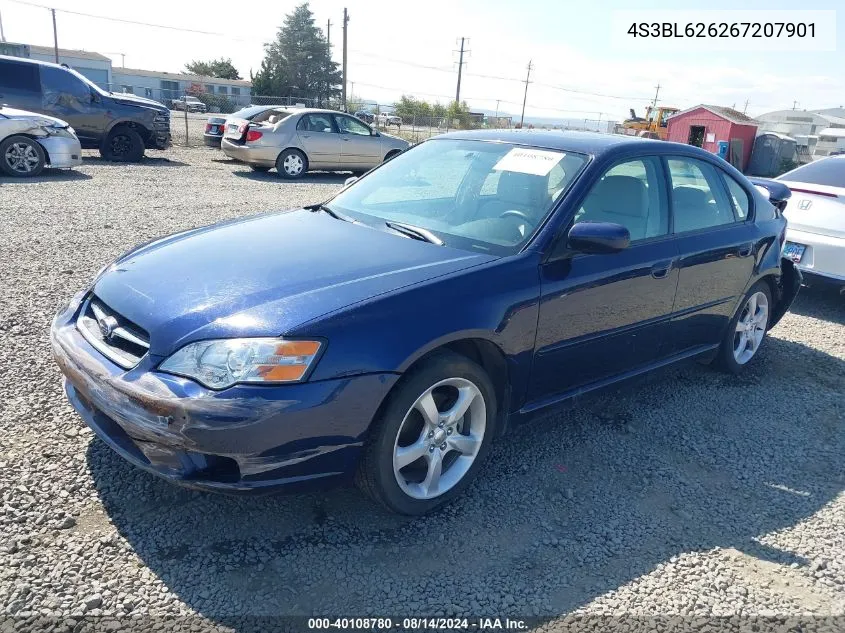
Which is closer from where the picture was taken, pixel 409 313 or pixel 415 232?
pixel 409 313

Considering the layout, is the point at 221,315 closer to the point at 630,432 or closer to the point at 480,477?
the point at 480,477

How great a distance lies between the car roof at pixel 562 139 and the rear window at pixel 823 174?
381 cm

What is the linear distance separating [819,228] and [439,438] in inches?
208

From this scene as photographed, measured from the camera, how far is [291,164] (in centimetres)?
1430

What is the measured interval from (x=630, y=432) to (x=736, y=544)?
1033 mm

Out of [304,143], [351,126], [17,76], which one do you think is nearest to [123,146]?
[17,76]

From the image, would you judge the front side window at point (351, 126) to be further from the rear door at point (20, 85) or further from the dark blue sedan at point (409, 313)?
the dark blue sedan at point (409, 313)

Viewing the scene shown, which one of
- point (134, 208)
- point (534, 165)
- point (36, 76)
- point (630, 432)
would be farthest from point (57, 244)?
point (36, 76)

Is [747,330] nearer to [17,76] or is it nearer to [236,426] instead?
[236,426]

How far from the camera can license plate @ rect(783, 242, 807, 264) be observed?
6.35 m

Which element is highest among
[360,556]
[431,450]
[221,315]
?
[221,315]

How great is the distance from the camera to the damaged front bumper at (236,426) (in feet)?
7.54

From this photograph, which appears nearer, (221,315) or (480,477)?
(221,315)

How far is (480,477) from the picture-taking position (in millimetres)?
3238
